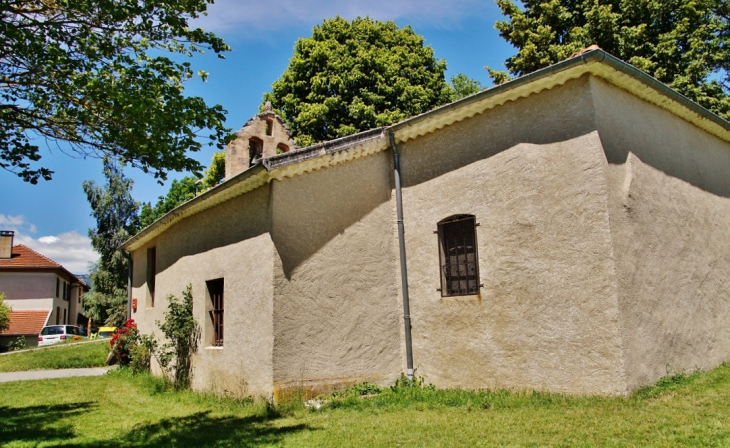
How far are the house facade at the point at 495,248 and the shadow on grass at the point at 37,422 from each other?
251 centimetres

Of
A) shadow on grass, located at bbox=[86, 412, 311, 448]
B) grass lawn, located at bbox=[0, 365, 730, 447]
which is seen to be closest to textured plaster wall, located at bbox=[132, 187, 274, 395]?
grass lawn, located at bbox=[0, 365, 730, 447]

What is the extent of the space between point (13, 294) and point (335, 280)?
3437 cm

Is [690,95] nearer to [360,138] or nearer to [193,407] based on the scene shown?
Answer: [360,138]

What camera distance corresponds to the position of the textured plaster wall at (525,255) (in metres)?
7.01

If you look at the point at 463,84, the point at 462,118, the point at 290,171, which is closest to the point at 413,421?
the point at 290,171

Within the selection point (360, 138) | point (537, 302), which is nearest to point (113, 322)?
point (360, 138)

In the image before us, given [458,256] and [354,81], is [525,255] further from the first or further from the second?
[354,81]

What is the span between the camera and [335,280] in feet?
29.6

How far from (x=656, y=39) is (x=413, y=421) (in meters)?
15.5

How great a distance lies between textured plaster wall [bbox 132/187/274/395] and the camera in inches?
341

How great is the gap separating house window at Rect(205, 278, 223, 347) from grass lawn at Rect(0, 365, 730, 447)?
1165 mm

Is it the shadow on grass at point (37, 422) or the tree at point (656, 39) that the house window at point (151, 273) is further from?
the tree at point (656, 39)

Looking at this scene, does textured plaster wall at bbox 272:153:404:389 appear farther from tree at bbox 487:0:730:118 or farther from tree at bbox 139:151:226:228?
tree at bbox 139:151:226:228

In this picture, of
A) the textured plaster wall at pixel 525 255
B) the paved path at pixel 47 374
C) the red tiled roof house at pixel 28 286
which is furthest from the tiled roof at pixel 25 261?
the textured plaster wall at pixel 525 255
